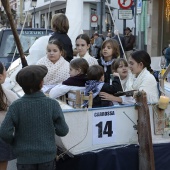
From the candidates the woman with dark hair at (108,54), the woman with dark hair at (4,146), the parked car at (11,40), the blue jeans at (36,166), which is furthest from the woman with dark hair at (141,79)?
the parked car at (11,40)

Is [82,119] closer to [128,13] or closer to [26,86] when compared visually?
[26,86]

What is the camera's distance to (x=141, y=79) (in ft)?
15.8

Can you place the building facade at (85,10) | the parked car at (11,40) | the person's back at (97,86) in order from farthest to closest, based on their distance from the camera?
the building facade at (85,10) < the parked car at (11,40) < the person's back at (97,86)

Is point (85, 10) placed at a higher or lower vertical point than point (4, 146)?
higher

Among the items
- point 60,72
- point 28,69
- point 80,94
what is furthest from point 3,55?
point 28,69

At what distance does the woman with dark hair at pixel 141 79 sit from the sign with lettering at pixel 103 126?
40 centimetres

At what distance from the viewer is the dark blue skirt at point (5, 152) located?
13.1 feet

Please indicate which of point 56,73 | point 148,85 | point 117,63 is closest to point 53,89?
point 56,73

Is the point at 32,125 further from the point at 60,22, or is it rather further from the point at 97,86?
the point at 60,22

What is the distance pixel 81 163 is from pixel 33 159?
0.80 metres

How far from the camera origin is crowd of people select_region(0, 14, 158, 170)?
11.6ft

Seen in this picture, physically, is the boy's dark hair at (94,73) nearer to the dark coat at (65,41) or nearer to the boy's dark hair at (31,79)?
the boy's dark hair at (31,79)

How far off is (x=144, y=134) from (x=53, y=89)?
1253 millimetres

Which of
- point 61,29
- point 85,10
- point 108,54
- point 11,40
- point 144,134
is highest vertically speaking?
point 85,10
